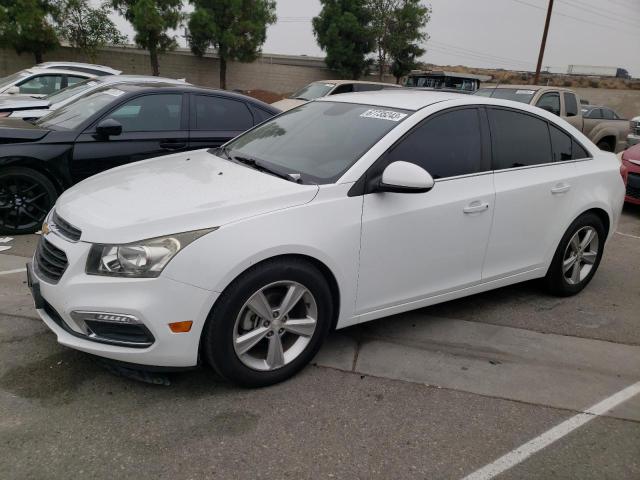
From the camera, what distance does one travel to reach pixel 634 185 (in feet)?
27.3

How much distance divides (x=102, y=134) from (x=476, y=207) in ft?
12.8

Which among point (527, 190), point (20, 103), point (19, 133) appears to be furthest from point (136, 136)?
point (527, 190)

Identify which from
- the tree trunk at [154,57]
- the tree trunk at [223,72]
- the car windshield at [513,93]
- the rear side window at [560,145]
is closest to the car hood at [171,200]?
the rear side window at [560,145]

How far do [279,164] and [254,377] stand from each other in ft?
4.45

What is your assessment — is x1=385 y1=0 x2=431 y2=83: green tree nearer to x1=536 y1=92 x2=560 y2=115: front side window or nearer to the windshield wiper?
x1=536 y1=92 x2=560 y2=115: front side window

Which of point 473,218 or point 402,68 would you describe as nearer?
point 473,218

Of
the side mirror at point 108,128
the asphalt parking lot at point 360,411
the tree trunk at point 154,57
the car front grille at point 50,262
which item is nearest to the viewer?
the asphalt parking lot at point 360,411

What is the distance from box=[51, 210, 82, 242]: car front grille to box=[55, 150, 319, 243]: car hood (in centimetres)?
3

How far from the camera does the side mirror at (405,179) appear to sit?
10.4ft

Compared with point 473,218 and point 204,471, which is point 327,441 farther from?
point 473,218

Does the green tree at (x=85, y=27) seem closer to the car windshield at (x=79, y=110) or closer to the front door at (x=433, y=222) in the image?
the car windshield at (x=79, y=110)

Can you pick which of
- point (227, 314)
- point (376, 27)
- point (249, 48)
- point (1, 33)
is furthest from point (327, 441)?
point (376, 27)

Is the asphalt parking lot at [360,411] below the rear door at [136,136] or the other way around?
below

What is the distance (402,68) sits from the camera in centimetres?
3503
